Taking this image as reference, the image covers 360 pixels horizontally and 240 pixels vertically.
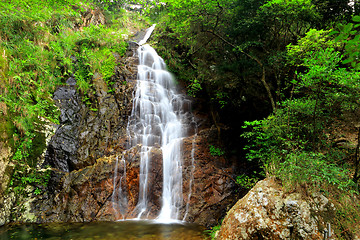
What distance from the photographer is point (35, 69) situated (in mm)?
8922

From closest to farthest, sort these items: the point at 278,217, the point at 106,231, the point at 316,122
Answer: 1. the point at 278,217
2. the point at 316,122
3. the point at 106,231

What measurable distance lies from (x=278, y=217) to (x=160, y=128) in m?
6.69

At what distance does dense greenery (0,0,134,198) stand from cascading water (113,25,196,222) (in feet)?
6.95

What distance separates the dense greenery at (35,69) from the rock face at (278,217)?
713 centimetres

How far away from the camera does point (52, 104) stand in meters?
8.83

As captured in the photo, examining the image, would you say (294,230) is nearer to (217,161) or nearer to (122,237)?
(122,237)

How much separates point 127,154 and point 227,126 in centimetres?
489

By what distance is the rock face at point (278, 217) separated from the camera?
3738 millimetres

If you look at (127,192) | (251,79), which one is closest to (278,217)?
(127,192)

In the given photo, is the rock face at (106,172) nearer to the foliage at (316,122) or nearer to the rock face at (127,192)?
the rock face at (127,192)

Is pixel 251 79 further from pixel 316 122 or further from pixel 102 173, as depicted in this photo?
pixel 102 173

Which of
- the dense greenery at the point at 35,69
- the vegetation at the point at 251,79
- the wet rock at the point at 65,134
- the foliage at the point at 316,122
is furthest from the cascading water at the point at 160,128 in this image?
the foliage at the point at 316,122

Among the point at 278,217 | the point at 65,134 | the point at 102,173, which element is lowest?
the point at 278,217

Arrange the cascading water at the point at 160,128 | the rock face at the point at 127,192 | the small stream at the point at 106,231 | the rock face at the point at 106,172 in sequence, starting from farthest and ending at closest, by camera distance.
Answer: the cascading water at the point at 160,128, the rock face at the point at 106,172, the rock face at the point at 127,192, the small stream at the point at 106,231
